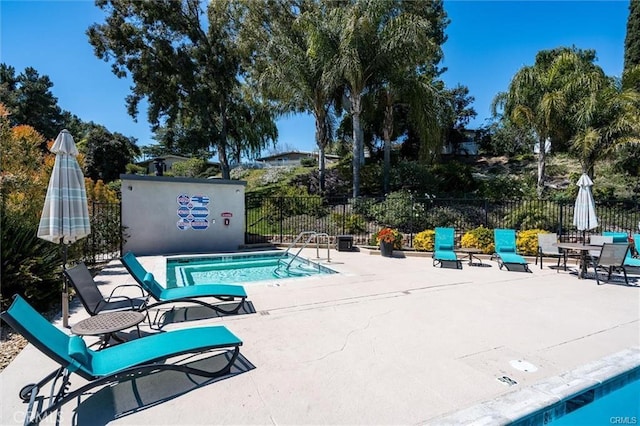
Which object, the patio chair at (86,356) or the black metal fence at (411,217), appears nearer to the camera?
the patio chair at (86,356)

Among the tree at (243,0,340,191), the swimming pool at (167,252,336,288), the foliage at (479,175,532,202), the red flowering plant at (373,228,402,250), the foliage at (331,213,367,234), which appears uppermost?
the tree at (243,0,340,191)

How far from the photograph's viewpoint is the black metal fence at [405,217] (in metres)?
13.5

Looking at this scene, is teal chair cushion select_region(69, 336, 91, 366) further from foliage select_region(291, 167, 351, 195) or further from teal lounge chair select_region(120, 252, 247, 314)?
foliage select_region(291, 167, 351, 195)

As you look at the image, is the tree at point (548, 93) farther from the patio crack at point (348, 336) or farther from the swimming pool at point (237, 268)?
the patio crack at point (348, 336)

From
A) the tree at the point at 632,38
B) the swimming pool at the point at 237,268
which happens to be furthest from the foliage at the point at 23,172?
the tree at the point at 632,38

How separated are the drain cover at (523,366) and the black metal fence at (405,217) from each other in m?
9.11

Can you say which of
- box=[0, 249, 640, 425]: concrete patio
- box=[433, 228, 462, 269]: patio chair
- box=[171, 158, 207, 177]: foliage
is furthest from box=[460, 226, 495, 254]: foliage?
box=[171, 158, 207, 177]: foliage

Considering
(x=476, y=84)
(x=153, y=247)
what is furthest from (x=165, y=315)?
(x=476, y=84)

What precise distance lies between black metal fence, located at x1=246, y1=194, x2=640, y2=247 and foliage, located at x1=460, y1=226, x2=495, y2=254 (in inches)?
66.7

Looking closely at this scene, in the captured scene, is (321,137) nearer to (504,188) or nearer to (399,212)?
(399,212)

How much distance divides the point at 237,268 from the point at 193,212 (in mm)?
3313

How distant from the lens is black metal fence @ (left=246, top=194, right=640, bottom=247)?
1382 cm

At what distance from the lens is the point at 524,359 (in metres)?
3.96

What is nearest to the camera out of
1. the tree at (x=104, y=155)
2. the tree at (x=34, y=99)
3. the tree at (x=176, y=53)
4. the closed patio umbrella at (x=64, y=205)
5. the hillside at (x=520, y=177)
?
the closed patio umbrella at (x=64, y=205)
